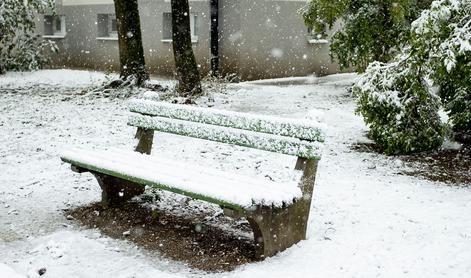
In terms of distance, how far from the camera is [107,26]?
19.4 meters

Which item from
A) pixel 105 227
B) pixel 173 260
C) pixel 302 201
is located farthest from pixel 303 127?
pixel 105 227

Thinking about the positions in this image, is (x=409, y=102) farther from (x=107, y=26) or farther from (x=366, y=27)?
(x=107, y=26)

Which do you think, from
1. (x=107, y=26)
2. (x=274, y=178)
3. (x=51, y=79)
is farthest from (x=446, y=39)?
(x=107, y=26)

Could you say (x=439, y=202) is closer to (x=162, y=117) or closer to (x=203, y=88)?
(x=162, y=117)

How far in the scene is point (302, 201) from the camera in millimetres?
4289

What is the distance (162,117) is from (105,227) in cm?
115

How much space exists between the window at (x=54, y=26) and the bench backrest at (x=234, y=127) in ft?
54.8

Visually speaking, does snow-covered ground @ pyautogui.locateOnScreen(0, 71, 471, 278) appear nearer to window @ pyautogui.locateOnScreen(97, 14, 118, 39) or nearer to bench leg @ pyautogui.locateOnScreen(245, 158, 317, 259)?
bench leg @ pyautogui.locateOnScreen(245, 158, 317, 259)

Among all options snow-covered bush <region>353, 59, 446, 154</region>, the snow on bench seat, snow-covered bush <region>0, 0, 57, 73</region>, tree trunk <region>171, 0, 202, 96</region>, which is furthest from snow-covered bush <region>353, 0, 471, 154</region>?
snow-covered bush <region>0, 0, 57, 73</region>

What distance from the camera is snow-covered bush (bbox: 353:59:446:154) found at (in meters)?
6.97

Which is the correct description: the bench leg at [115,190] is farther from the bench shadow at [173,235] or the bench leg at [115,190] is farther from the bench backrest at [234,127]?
the bench backrest at [234,127]

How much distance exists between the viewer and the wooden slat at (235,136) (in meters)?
4.14

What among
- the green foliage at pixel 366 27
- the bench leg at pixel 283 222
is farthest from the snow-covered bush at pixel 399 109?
the green foliage at pixel 366 27

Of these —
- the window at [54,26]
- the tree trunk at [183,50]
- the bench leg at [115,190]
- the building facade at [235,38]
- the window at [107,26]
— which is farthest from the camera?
the window at [54,26]
